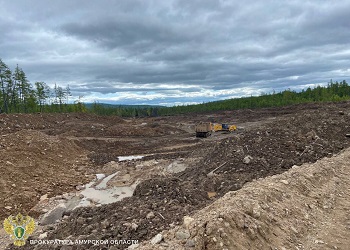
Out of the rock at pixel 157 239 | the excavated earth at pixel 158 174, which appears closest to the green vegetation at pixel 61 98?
the excavated earth at pixel 158 174

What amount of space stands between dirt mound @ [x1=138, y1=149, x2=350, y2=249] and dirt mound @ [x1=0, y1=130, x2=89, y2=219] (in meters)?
8.76

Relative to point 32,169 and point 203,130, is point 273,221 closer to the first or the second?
point 32,169

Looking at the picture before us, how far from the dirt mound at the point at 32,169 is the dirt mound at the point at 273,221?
8.76m

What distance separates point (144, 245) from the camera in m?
4.83

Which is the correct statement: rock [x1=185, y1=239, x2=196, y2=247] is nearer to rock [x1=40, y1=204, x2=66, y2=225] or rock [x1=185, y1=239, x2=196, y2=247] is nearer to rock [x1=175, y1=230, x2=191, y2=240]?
rock [x1=175, y1=230, x2=191, y2=240]

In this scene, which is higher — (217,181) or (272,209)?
(272,209)

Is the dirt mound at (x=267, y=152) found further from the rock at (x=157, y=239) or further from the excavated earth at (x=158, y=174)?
the rock at (x=157, y=239)

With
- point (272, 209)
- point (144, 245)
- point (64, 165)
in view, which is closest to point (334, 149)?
point (272, 209)

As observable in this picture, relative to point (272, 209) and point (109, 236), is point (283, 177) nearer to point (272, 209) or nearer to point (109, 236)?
point (272, 209)

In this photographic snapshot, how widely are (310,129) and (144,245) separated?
1269 centimetres

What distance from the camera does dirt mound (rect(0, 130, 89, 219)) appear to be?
Result: 11.1 m

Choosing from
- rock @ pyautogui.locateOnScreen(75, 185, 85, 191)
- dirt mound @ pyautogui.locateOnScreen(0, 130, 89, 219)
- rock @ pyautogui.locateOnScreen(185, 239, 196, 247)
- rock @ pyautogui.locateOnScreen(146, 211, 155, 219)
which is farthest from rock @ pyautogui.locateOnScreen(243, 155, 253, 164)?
dirt mound @ pyautogui.locateOnScreen(0, 130, 89, 219)

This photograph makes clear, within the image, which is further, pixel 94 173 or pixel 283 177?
pixel 94 173

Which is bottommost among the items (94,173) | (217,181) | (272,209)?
(94,173)
